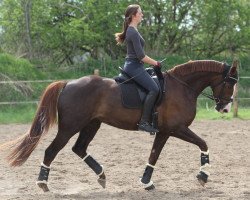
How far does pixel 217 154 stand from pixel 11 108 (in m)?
9.66

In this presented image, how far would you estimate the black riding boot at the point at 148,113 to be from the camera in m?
6.12

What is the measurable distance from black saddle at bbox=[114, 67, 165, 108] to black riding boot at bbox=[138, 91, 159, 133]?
9 cm

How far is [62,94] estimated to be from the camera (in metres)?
6.21

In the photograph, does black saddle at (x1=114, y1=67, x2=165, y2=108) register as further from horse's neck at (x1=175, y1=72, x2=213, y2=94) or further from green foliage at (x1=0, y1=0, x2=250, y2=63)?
green foliage at (x1=0, y1=0, x2=250, y2=63)

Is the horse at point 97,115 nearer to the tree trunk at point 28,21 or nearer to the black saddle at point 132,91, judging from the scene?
the black saddle at point 132,91

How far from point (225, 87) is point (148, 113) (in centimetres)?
117

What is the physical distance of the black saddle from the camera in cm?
620

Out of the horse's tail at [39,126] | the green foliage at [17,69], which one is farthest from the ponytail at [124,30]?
the green foliage at [17,69]

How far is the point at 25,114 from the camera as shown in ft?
52.4

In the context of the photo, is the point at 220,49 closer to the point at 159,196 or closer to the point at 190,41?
the point at 190,41

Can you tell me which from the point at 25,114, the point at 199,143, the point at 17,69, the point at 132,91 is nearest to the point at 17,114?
the point at 25,114

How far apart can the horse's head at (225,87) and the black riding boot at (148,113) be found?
976mm

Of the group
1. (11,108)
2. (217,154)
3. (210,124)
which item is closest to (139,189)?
(217,154)

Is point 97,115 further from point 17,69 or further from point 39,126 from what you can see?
point 17,69
